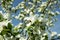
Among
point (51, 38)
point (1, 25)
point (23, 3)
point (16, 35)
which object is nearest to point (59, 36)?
point (51, 38)

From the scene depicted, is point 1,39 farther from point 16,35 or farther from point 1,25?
point 16,35

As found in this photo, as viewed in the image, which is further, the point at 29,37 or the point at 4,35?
the point at 29,37

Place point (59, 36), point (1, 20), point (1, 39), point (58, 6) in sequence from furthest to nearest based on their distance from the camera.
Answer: point (58, 6) → point (59, 36) → point (1, 20) → point (1, 39)

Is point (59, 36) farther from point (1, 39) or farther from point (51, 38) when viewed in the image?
point (1, 39)

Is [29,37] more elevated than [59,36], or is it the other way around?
[59,36]

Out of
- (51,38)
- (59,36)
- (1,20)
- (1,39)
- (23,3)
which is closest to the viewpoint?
(1,39)

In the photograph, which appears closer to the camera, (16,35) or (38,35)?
(16,35)

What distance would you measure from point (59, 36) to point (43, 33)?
1.95m

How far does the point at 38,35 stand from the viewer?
3115mm

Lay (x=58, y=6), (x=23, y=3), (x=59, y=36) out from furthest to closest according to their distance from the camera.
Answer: (x=58, y=6) < (x=23, y=3) < (x=59, y=36)

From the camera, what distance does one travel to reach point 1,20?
269cm

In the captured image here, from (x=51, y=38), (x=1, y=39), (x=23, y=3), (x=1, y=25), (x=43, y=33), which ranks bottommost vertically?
(x=1, y=39)

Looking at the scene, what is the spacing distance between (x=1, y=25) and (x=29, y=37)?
842 millimetres

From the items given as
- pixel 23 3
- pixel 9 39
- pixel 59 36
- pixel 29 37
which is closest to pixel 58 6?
pixel 23 3
